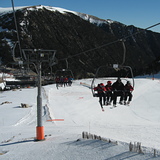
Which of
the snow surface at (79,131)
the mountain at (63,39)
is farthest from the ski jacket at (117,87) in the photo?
the mountain at (63,39)

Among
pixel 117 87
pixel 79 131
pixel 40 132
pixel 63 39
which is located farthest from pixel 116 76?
pixel 40 132

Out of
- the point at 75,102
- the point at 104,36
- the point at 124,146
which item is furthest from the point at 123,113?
the point at 104,36

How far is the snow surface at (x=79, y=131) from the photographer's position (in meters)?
10.3

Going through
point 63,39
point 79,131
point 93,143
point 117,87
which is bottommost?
point 79,131

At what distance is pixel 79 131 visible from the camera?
16.9 metres

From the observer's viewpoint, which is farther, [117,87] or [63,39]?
[63,39]

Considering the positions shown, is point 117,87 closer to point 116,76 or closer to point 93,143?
point 93,143

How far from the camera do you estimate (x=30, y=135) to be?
605 inches

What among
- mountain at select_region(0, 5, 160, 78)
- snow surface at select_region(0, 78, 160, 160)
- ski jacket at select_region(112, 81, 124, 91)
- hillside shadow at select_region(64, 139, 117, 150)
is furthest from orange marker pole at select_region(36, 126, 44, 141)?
mountain at select_region(0, 5, 160, 78)

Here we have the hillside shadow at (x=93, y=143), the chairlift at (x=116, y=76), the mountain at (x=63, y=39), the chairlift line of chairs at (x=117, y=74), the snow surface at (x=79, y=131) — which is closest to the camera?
the snow surface at (x=79, y=131)

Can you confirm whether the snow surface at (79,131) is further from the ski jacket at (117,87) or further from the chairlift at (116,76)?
the chairlift at (116,76)

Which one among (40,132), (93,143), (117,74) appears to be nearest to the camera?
→ (93,143)

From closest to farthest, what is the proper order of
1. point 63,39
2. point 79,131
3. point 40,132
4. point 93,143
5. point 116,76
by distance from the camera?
point 93,143 < point 40,132 < point 79,131 < point 116,76 < point 63,39

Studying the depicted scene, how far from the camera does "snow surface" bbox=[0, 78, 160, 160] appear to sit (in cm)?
1026
